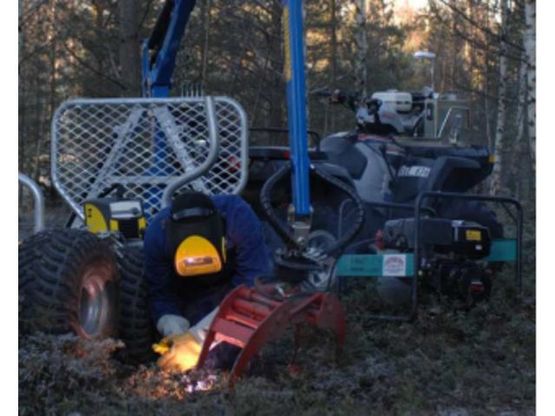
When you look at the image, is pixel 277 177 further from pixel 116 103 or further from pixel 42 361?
pixel 42 361

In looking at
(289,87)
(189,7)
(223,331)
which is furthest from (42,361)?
(189,7)

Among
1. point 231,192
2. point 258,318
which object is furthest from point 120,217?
point 258,318

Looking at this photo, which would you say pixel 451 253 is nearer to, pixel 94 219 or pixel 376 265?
pixel 376 265

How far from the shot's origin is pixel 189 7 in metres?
7.80

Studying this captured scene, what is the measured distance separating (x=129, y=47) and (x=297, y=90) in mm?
6585

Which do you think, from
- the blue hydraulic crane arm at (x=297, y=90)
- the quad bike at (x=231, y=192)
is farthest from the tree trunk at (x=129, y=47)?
the blue hydraulic crane arm at (x=297, y=90)

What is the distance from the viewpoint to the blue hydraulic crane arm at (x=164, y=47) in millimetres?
7855

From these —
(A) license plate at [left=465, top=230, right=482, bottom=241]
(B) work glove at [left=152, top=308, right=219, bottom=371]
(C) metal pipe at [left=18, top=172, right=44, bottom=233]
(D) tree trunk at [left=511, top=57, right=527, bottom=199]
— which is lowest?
(B) work glove at [left=152, top=308, right=219, bottom=371]

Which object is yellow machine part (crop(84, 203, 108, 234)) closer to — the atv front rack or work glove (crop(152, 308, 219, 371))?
work glove (crop(152, 308, 219, 371))

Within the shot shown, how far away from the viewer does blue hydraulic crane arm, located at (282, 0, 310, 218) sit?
17.8 ft

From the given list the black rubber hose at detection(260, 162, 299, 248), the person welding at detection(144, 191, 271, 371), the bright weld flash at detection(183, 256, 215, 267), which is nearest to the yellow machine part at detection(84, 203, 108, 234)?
the person welding at detection(144, 191, 271, 371)

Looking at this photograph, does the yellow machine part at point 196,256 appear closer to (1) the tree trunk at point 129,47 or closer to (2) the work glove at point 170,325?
(2) the work glove at point 170,325

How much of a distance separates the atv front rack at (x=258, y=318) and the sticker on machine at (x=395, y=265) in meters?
1.71

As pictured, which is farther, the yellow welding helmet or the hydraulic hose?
the hydraulic hose
